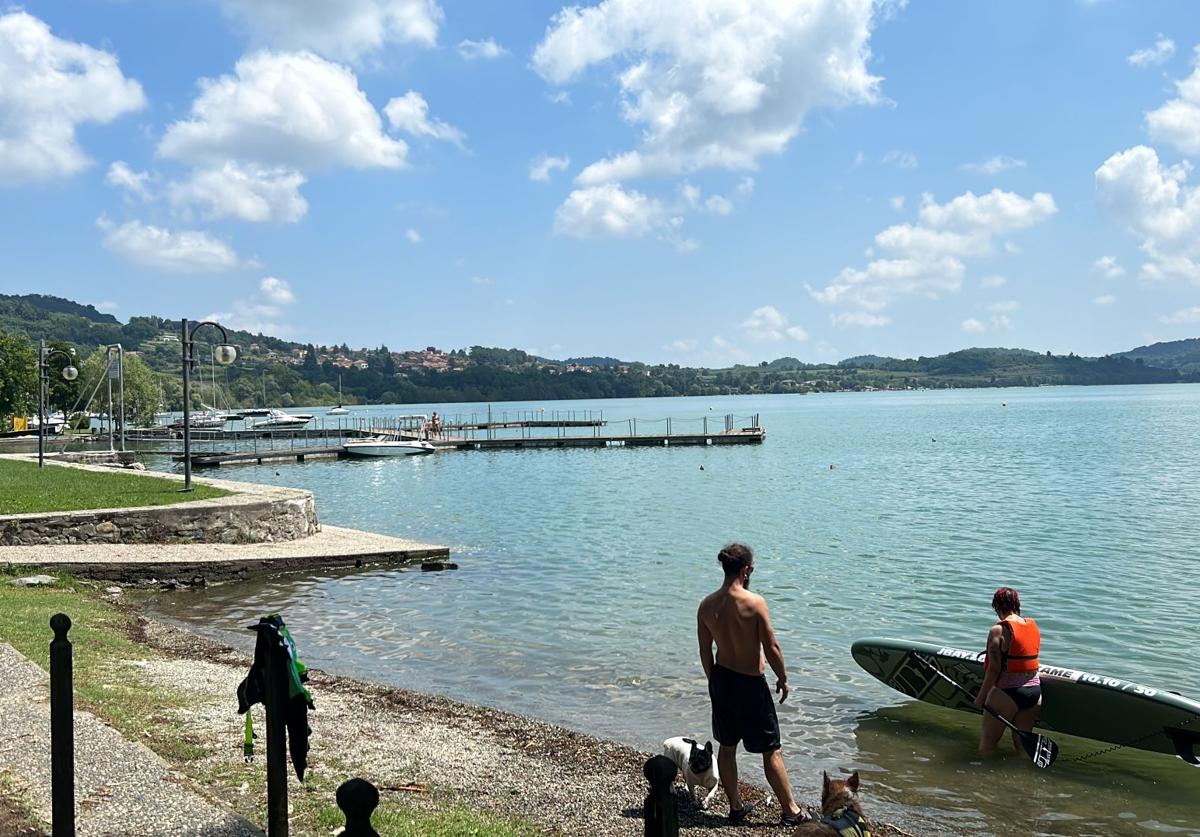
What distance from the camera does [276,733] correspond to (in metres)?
4.62

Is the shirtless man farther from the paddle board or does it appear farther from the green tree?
the green tree

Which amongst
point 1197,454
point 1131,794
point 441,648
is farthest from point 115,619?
point 1197,454

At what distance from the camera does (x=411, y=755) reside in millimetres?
7738

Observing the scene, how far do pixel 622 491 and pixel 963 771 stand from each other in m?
31.8

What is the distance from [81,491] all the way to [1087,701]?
21.4 m

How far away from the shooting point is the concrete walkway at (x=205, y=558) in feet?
52.5

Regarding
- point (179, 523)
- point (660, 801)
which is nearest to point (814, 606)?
point (179, 523)

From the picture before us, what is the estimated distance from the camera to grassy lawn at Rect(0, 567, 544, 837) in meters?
5.80

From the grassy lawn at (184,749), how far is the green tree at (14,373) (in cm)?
6215

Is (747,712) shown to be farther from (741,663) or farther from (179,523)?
(179,523)

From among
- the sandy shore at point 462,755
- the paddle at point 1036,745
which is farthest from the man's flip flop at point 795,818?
the paddle at point 1036,745

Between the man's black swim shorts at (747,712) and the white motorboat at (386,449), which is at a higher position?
the man's black swim shorts at (747,712)

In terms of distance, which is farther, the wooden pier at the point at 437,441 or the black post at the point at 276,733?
the wooden pier at the point at 437,441

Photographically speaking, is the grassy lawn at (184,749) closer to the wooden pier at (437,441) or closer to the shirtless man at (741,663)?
the shirtless man at (741,663)
